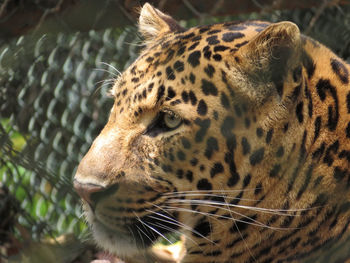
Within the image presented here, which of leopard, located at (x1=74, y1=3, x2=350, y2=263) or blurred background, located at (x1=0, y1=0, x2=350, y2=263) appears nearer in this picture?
leopard, located at (x1=74, y1=3, x2=350, y2=263)

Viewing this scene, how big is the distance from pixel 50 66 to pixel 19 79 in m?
0.28

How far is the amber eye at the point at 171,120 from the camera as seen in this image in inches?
84.6

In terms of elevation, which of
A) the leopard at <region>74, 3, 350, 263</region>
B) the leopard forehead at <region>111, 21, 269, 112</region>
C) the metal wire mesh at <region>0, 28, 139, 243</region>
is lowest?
the metal wire mesh at <region>0, 28, 139, 243</region>

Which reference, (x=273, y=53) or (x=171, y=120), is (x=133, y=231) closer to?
(x=171, y=120)

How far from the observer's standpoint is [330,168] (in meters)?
2.20

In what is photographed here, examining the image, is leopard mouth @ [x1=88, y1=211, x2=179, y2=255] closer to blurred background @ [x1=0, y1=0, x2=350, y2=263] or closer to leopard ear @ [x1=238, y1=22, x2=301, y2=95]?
blurred background @ [x1=0, y1=0, x2=350, y2=263]

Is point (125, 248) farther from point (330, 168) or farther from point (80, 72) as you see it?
point (80, 72)

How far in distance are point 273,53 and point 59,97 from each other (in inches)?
108

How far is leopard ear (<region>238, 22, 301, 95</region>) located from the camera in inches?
79.0

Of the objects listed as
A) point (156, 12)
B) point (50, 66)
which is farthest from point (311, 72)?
point (50, 66)

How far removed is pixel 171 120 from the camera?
7.11ft

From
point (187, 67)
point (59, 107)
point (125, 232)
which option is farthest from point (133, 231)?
point (59, 107)

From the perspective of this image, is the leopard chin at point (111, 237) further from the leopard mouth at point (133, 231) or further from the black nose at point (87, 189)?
the black nose at point (87, 189)

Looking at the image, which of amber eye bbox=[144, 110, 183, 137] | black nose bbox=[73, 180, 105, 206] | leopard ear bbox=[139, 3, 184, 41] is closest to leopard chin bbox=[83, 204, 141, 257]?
black nose bbox=[73, 180, 105, 206]
